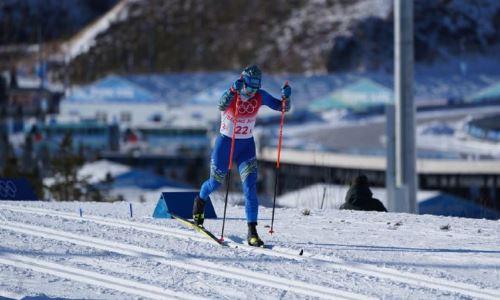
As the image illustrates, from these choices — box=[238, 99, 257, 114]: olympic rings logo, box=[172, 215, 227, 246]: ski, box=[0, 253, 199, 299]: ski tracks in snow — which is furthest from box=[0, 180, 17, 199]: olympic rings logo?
box=[238, 99, 257, 114]: olympic rings logo

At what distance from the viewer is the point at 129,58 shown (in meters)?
107

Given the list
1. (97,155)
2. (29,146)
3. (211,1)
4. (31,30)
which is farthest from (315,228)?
(31,30)

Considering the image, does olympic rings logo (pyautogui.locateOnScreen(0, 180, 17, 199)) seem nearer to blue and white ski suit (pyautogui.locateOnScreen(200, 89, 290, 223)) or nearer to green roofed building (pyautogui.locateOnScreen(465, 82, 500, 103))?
blue and white ski suit (pyautogui.locateOnScreen(200, 89, 290, 223))

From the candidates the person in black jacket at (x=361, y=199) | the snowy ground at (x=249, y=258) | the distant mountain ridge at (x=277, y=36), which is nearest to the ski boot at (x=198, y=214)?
the snowy ground at (x=249, y=258)

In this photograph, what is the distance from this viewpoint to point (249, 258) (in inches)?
350

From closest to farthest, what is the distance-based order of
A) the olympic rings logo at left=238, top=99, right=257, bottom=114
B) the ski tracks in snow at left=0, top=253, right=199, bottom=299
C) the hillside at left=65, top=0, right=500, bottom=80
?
the ski tracks in snow at left=0, top=253, right=199, bottom=299 < the olympic rings logo at left=238, top=99, right=257, bottom=114 < the hillside at left=65, top=0, right=500, bottom=80

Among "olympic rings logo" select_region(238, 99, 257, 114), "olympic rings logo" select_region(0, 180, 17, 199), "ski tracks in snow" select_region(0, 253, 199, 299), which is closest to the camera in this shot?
"ski tracks in snow" select_region(0, 253, 199, 299)

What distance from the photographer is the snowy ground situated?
25.4 ft

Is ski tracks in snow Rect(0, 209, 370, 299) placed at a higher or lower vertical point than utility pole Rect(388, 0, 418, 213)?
lower

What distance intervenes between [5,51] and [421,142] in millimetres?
73932

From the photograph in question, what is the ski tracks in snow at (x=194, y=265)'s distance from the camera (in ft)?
25.3

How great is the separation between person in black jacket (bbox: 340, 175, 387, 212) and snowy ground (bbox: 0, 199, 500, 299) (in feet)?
4.64

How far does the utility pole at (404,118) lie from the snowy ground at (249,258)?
8.00 m

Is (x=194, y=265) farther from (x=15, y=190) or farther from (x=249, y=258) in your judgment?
(x=15, y=190)
